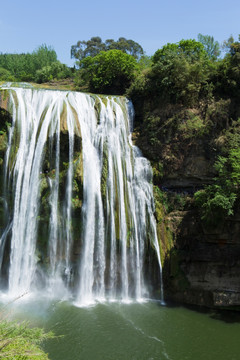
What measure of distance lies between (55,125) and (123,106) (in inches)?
189

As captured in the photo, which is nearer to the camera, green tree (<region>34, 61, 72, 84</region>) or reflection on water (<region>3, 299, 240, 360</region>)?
reflection on water (<region>3, 299, 240, 360</region>)

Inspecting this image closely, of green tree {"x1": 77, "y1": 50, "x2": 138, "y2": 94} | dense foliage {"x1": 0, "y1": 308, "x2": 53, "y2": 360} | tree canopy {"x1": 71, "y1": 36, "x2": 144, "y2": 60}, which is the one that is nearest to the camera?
dense foliage {"x1": 0, "y1": 308, "x2": 53, "y2": 360}

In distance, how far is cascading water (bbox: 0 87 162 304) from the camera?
1332 cm

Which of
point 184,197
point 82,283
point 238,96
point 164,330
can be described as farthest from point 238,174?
point 82,283

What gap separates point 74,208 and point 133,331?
602 centimetres

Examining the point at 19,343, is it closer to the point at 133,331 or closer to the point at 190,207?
the point at 133,331

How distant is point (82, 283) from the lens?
13164 mm

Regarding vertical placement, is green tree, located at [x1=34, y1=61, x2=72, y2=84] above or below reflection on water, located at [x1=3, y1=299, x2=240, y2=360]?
above

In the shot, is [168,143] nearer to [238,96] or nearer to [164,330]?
[238,96]

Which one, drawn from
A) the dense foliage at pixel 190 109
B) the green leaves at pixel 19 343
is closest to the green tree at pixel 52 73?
the dense foliage at pixel 190 109

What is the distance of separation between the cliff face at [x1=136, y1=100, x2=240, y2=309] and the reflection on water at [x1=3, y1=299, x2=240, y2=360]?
49.6 inches

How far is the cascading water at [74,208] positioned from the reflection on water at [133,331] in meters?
1.27

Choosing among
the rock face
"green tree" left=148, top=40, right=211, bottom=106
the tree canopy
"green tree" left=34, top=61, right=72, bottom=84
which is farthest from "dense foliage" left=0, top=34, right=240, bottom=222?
the tree canopy

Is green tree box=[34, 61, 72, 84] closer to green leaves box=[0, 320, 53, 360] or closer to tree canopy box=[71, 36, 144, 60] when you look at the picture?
tree canopy box=[71, 36, 144, 60]
